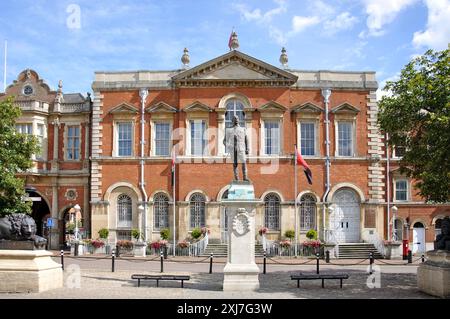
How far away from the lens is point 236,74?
35500mm

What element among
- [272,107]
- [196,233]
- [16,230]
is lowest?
[196,233]

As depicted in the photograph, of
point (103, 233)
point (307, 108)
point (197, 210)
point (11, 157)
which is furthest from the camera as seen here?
point (307, 108)

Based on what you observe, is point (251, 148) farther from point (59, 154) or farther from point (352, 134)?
point (59, 154)

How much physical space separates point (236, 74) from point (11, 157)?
15391 mm

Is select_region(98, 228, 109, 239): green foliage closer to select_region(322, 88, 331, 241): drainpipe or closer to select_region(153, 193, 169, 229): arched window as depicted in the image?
select_region(153, 193, 169, 229): arched window

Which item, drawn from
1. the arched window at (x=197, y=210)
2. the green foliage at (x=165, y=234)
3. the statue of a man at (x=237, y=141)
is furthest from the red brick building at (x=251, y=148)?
the statue of a man at (x=237, y=141)

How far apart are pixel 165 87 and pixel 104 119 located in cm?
449

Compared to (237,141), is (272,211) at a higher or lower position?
lower

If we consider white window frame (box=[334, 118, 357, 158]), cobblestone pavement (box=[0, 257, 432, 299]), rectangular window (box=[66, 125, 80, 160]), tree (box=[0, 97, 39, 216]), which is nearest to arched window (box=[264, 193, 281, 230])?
white window frame (box=[334, 118, 357, 158])

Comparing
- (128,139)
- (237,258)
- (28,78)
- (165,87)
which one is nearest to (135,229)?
(128,139)

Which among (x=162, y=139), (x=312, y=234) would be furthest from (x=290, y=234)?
(x=162, y=139)

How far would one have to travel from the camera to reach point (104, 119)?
120ft

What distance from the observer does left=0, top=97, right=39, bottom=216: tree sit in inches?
993

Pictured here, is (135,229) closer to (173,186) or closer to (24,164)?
(173,186)
